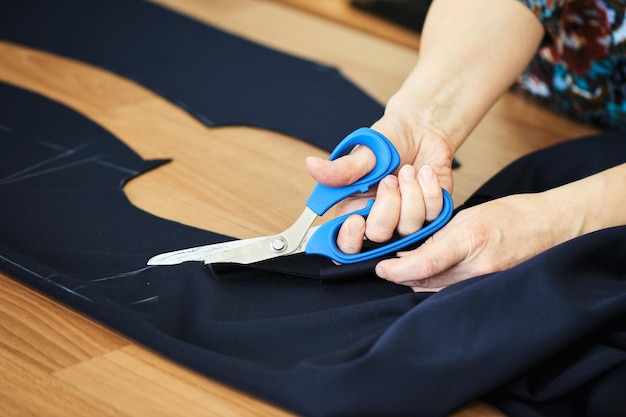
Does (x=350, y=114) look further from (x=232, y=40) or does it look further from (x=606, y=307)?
(x=606, y=307)

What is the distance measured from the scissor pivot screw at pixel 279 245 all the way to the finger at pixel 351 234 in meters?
0.06

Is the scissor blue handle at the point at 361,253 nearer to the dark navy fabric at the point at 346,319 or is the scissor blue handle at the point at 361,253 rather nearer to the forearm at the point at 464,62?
the dark navy fabric at the point at 346,319

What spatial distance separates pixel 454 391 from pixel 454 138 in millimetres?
439

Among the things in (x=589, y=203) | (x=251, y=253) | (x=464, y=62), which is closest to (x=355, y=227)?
(x=251, y=253)

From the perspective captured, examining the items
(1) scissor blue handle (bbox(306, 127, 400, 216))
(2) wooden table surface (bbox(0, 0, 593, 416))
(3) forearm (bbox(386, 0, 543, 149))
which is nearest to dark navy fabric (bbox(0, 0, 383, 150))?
(2) wooden table surface (bbox(0, 0, 593, 416))

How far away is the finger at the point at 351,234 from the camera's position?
0.85m

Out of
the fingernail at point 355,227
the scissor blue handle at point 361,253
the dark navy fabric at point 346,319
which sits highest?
the fingernail at point 355,227

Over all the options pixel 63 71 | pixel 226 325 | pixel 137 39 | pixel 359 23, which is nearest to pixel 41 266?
pixel 226 325

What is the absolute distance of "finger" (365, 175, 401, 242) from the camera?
85 cm

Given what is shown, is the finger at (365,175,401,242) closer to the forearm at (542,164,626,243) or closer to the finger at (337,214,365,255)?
the finger at (337,214,365,255)

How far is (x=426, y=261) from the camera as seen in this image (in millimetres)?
835

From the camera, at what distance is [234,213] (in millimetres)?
1118

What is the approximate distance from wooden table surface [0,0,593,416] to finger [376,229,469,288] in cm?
14

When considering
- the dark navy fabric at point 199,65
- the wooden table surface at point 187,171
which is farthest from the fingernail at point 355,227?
the dark navy fabric at point 199,65
